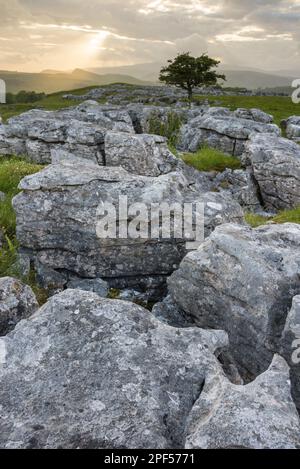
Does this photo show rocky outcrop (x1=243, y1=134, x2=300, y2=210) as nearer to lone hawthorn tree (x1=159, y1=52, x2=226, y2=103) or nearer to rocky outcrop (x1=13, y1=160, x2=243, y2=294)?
rocky outcrop (x1=13, y1=160, x2=243, y2=294)

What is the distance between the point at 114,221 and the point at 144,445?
6.40 m

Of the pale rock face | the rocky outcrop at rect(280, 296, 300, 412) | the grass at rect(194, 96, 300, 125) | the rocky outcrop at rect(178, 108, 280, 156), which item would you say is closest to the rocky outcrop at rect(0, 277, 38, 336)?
the rocky outcrop at rect(280, 296, 300, 412)

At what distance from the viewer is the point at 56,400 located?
18.4ft

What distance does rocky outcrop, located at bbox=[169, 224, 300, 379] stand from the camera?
7.66 metres

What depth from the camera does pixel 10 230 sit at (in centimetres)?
1295

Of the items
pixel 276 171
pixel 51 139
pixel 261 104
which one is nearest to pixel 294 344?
pixel 276 171

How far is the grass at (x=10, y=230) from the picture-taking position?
10781mm

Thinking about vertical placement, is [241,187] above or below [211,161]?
below

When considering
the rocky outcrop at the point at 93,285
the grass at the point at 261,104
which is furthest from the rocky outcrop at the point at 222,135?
the grass at the point at 261,104

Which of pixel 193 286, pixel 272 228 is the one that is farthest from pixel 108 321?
pixel 272 228

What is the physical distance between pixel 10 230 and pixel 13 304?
552 cm

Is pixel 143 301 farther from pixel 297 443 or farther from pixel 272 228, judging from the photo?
pixel 297 443

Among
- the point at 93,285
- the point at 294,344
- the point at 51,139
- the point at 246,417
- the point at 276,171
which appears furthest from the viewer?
the point at 51,139

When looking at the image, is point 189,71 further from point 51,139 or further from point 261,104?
point 51,139
